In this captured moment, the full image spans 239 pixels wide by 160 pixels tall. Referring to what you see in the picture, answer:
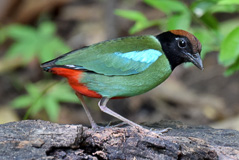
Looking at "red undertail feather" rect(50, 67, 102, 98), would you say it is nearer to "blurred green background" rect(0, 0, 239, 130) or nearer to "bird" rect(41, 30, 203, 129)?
"bird" rect(41, 30, 203, 129)

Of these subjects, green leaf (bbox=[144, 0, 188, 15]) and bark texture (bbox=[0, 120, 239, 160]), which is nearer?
bark texture (bbox=[0, 120, 239, 160])

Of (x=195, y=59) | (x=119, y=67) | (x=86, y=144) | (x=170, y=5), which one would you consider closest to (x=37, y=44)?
(x=170, y=5)

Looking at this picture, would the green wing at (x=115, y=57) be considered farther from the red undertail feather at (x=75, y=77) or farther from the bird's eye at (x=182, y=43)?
the bird's eye at (x=182, y=43)

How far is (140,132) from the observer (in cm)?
373

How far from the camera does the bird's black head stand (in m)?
4.63

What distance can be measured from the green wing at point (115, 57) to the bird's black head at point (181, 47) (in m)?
0.11

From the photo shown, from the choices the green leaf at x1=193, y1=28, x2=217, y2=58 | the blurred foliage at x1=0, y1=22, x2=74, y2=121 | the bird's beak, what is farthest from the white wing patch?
the blurred foliage at x1=0, y1=22, x2=74, y2=121

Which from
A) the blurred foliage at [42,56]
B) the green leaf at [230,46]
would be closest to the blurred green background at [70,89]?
the blurred foliage at [42,56]

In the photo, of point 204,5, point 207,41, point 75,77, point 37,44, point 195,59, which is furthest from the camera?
point 37,44

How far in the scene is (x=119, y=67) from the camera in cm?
462

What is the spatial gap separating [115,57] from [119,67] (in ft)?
0.40

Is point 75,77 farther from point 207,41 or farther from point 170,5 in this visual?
point 207,41

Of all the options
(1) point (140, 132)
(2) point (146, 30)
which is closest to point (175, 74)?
(2) point (146, 30)

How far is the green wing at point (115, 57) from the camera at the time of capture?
4.56 metres
